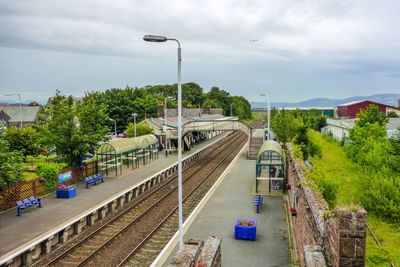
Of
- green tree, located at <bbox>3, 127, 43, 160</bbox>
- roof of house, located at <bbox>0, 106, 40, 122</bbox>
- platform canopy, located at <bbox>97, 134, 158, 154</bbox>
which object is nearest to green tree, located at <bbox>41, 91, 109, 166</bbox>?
platform canopy, located at <bbox>97, 134, 158, 154</bbox>

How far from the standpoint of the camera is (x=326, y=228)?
7152 millimetres

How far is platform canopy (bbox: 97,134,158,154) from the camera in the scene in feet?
89.3

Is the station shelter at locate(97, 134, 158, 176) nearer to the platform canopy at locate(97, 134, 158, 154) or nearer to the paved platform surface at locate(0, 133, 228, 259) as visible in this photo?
the platform canopy at locate(97, 134, 158, 154)

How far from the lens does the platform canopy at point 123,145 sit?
27.2m

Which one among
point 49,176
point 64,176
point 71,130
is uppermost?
point 71,130

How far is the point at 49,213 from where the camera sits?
57.0 ft

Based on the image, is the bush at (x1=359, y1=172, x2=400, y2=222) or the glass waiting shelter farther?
the glass waiting shelter

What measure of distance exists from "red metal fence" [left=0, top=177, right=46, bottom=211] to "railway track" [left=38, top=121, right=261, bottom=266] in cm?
593

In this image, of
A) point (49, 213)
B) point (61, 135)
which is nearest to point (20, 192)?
point (49, 213)

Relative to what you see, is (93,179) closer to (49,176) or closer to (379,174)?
(49,176)

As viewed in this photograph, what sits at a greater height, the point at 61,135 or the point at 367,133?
the point at 61,135

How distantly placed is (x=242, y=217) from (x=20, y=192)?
13525mm

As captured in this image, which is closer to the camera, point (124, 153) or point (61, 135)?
point (61, 135)

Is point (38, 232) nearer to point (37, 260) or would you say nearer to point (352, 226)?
point (37, 260)
